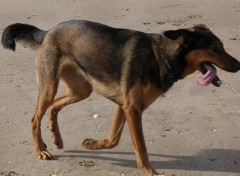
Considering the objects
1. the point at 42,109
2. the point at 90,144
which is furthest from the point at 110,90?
the point at 42,109

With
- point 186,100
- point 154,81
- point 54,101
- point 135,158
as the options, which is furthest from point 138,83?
point 186,100

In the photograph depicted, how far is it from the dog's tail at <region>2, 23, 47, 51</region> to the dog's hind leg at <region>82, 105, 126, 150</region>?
1.18 meters

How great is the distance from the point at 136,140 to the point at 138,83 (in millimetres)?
563

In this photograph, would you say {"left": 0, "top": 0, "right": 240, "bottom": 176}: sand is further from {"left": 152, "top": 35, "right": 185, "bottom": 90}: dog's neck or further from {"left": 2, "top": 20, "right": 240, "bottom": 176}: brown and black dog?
{"left": 152, "top": 35, "right": 185, "bottom": 90}: dog's neck

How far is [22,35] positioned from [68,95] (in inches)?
34.1

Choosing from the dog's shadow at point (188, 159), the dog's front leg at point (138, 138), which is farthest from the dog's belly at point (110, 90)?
the dog's shadow at point (188, 159)

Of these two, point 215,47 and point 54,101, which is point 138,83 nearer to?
point 215,47

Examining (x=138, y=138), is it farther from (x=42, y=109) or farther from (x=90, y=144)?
(x=42, y=109)

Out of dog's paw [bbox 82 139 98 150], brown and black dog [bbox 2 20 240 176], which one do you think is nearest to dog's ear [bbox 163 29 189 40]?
brown and black dog [bbox 2 20 240 176]

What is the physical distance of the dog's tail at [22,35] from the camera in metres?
6.55

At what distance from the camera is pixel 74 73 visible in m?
6.57

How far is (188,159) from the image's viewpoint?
6328 mm

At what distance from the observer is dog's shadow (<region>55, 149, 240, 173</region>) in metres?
6.14

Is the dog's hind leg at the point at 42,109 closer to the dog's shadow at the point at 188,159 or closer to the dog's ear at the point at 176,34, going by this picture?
the dog's shadow at the point at 188,159
